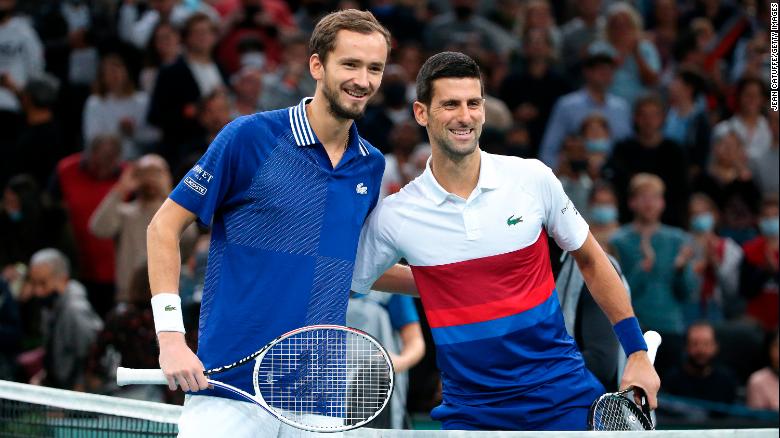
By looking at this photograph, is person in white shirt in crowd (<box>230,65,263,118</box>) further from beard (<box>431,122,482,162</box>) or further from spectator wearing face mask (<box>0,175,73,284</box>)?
beard (<box>431,122,482,162</box>)

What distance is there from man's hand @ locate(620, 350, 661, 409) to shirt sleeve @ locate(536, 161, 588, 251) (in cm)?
46

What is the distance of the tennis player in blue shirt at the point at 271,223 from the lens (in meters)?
4.68

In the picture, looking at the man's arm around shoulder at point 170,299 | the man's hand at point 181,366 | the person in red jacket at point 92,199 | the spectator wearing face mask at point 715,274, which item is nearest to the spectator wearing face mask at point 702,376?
the spectator wearing face mask at point 715,274

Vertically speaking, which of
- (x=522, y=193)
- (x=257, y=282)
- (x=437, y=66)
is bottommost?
(x=257, y=282)

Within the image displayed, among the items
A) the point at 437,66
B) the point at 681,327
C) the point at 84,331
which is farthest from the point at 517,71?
the point at 437,66

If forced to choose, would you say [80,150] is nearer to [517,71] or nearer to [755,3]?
[517,71]

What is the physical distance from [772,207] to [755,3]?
4.46 m

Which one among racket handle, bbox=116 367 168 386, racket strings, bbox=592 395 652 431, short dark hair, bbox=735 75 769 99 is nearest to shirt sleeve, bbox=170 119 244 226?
racket handle, bbox=116 367 168 386

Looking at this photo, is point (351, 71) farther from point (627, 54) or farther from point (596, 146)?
point (627, 54)

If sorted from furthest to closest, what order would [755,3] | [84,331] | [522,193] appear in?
[755,3] → [84,331] → [522,193]

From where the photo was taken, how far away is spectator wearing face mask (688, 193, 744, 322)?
10.7 meters

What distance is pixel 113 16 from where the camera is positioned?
13430mm

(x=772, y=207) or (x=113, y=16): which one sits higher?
(x=113, y=16)

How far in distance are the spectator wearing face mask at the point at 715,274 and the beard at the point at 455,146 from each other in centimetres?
599
